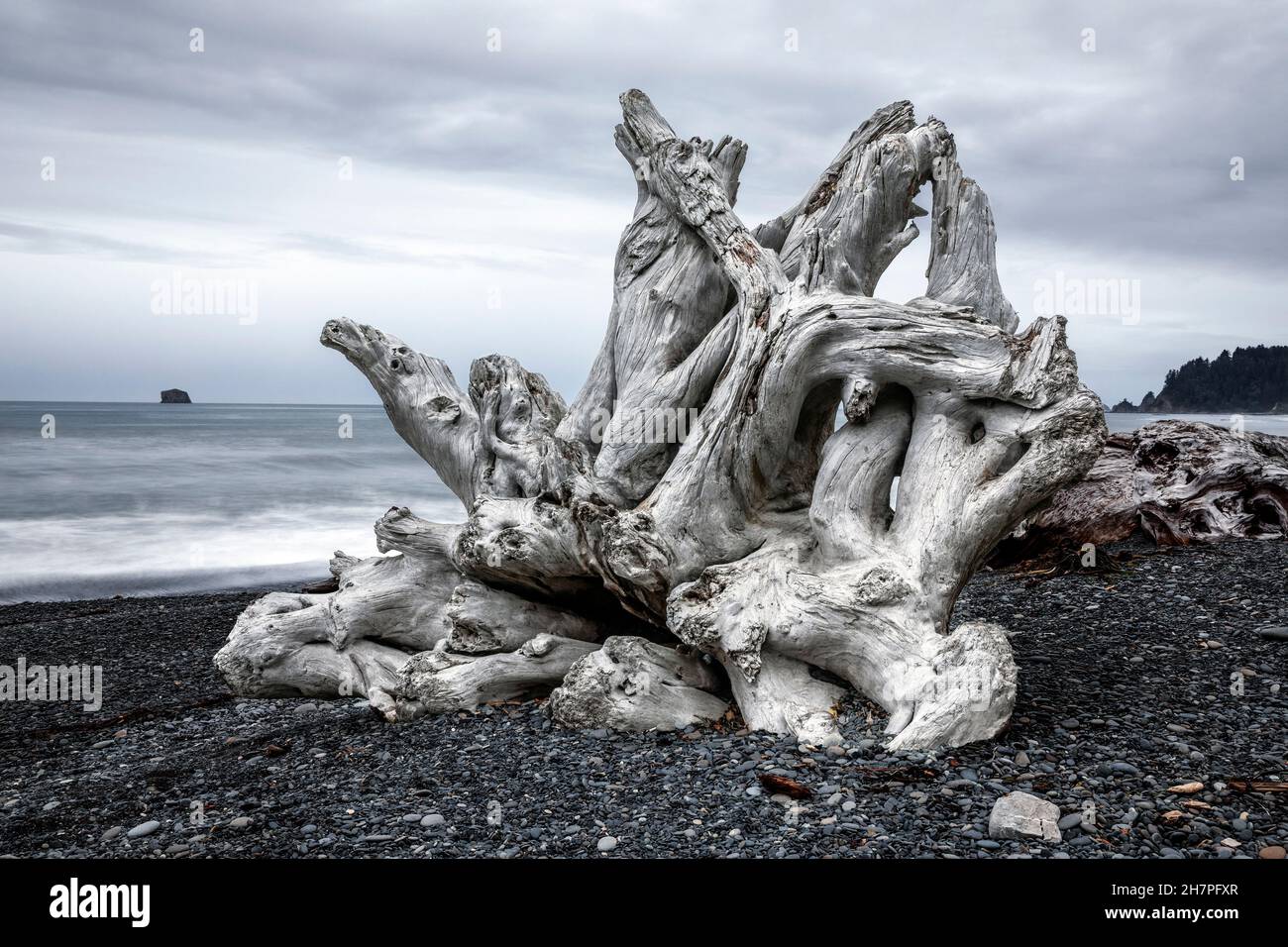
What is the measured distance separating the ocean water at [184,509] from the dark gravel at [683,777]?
31.6ft

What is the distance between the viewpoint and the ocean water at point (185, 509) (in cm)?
1603

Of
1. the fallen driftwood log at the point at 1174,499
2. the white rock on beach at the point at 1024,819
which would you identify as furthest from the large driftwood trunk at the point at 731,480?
the fallen driftwood log at the point at 1174,499

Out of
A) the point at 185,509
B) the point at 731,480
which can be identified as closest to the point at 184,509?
the point at 185,509

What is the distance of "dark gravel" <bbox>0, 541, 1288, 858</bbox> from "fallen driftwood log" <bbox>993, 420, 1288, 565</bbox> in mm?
3180

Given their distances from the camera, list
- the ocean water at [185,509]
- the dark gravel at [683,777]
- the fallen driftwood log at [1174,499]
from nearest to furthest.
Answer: the dark gravel at [683,777], the fallen driftwood log at [1174,499], the ocean water at [185,509]

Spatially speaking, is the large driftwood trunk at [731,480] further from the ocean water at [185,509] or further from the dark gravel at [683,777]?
the ocean water at [185,509]

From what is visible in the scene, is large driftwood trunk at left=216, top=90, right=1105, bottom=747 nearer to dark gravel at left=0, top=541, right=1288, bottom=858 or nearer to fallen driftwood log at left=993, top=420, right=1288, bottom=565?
dark gravel at left=0, top=541, right=1288, bottom=858

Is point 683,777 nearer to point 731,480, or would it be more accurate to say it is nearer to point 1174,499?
point 731,480

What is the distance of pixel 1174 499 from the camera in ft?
33.9

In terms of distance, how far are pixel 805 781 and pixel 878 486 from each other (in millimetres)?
2023
